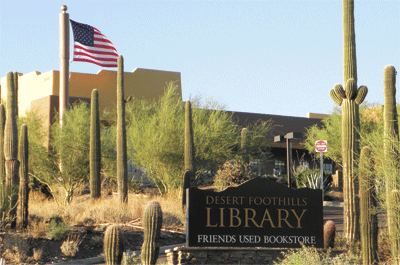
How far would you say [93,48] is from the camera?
29672 millimetres

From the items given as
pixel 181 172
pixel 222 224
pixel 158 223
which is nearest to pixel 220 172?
pixel 181 172

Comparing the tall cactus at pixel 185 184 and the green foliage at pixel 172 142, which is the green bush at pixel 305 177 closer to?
the green foliage at pixel 172 142

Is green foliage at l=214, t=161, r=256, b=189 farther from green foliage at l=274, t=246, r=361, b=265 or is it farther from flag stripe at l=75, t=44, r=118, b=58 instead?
green foliage at l=274, t=246, r=361, b=265

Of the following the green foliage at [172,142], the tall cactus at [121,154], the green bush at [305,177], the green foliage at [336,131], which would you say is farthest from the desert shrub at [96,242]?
the green foliage at [336,131]

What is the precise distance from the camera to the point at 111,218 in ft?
57.4

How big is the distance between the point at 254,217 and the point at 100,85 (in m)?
24.6

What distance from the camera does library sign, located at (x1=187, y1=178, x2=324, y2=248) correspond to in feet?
40.0

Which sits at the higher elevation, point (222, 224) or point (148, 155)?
point (148, 155)

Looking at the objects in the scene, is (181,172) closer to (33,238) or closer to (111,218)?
(111,218)

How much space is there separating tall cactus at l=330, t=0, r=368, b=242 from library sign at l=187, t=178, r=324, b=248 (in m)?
1.83

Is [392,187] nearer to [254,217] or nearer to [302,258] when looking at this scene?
[302,258]

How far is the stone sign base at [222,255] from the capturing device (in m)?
12.0

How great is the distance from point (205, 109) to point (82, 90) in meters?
10.5

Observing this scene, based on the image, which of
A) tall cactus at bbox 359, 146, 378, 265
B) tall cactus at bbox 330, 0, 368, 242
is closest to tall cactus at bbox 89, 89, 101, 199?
tall cactus at bbox 330, 0, 368, 242
